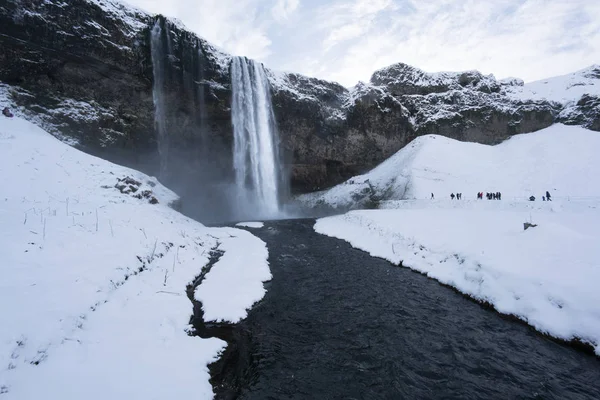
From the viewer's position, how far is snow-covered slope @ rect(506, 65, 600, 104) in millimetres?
56219

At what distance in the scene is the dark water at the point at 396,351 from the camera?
5.81 meters

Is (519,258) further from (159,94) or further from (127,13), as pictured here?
(127,13)

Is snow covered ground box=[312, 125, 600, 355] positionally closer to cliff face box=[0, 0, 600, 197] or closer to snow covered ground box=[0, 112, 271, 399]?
snow covered ground box=[0, 112, 271, 399]

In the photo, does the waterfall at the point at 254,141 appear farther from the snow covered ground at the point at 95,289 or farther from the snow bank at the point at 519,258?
the snow bank at the point at 519,258

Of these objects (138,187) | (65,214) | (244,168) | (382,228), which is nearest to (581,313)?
(382,228)

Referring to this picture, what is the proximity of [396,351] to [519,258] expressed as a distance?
714 cm

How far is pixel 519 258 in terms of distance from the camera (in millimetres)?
10586

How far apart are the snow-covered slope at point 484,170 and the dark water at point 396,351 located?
96.6 ft

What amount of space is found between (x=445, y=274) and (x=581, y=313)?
16.2ft

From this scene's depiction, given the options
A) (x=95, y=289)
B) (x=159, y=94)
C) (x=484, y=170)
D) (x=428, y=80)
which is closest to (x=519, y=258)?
(x=95, y=289)

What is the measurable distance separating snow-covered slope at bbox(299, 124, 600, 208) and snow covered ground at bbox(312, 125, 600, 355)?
0.17 meters

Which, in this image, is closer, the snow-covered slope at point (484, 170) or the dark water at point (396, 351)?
the dark water at point (396, 351)

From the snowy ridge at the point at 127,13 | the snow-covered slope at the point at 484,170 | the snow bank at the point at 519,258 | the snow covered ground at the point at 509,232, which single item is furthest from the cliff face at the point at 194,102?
the snow bank at the point at 519,258

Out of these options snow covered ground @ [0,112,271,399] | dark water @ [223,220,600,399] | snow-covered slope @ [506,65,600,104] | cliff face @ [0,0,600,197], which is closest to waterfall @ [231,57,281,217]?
cliff face @ [0,0,600,197]
